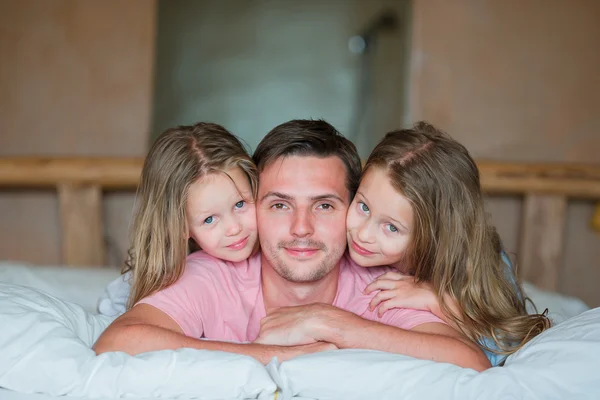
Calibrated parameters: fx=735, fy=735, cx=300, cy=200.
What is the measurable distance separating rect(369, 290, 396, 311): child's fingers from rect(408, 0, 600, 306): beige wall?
1.59m

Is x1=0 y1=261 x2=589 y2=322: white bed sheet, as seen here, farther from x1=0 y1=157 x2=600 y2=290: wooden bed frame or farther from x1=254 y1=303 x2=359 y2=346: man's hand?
x1=254 y1=303 x2=359 y2=346: man's hand

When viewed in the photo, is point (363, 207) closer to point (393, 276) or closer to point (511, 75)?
point (393, 276)

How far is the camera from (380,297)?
76.9 inches

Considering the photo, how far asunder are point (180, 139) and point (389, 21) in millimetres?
3115

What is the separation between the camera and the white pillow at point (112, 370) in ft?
5.03

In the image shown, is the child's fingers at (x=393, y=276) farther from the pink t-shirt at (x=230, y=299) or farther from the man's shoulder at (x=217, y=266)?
the man's shoulder at (x=217, y=266)

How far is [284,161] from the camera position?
6.52ft

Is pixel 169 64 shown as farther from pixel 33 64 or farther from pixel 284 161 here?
pixel 284 161

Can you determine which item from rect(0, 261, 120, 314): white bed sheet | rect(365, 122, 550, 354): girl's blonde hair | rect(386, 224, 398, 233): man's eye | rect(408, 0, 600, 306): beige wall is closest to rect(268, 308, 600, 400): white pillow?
rect(365, 122, 550, 354): girl's blonde hair

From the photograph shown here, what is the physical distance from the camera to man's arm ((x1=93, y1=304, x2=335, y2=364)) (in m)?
1.68

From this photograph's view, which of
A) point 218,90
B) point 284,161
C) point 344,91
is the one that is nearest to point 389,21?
point 344,91

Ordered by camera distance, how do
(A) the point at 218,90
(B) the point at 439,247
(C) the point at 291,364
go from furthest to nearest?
(A) the point at 218,90 < (B) the point at 439,247 < (C) the point at 291,364

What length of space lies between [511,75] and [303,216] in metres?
1.89

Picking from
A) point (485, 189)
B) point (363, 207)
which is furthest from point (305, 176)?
point (485, 189)
